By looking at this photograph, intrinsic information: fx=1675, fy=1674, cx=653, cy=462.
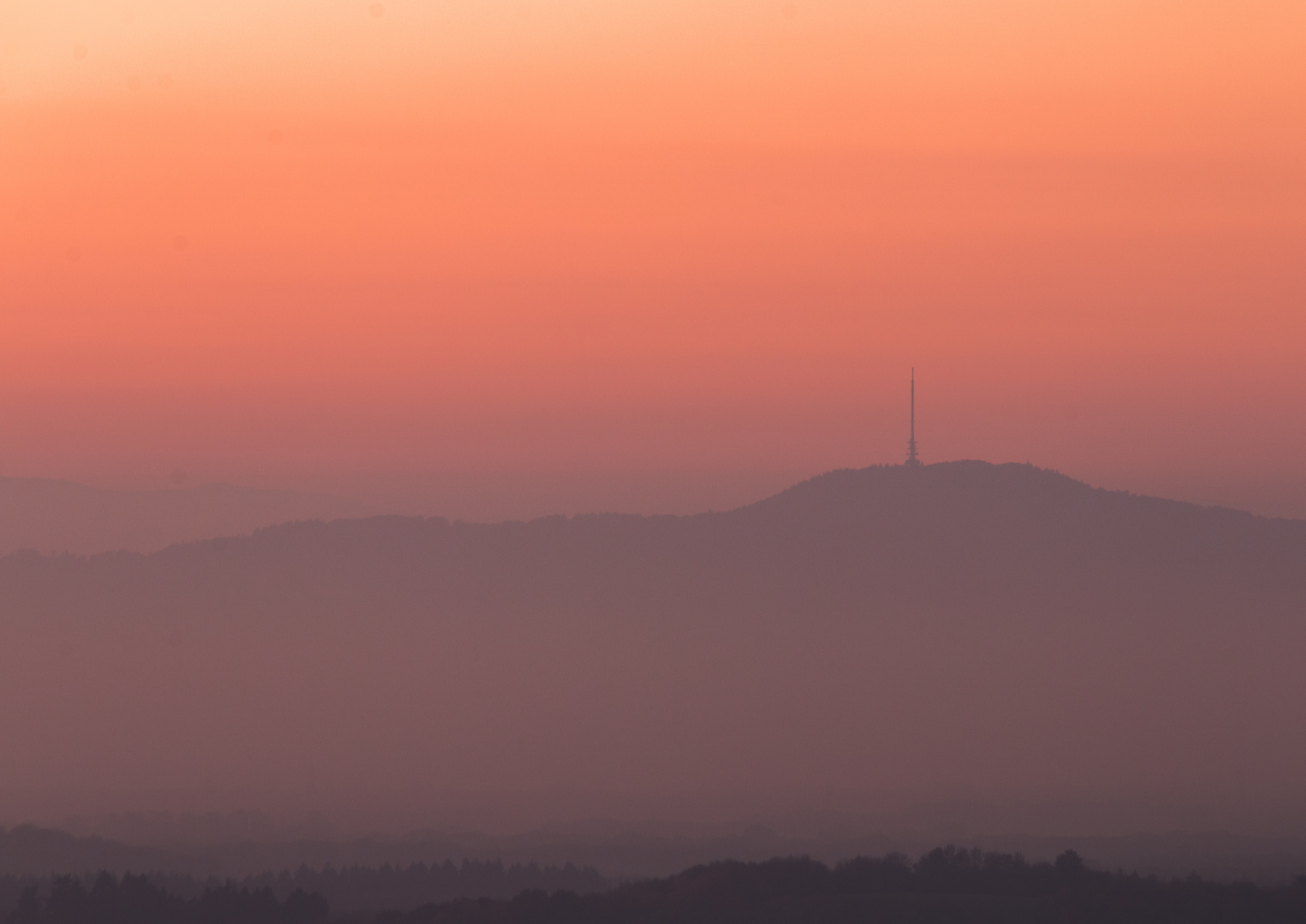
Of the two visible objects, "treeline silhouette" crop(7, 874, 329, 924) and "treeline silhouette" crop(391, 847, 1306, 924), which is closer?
"treeline silhouette" crop(391, 847, 1306, 924)

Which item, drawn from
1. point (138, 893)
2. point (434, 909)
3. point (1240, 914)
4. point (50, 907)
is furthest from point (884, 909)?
point (50, 907)

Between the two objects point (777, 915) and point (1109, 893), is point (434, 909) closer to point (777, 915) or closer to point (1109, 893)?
point (777, 915)

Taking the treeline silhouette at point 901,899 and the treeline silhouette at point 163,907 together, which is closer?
the treeline silhouette at point 901,899

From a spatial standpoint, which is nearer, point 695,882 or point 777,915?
point 777,915

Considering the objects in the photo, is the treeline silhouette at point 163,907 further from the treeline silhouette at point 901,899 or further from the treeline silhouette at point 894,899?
the treeline silhouette at point 901,899

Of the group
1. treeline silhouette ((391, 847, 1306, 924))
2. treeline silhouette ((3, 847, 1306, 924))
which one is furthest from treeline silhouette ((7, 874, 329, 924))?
treeline silhouette ((391, 847, 1306, 924))

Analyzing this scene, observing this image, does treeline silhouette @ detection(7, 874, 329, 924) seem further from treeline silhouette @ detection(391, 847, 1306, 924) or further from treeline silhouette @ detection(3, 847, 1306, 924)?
treeline silhouette @ detection(391, 847, 1306, 924)

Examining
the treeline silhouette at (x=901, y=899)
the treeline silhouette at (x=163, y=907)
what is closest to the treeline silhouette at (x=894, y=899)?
the treeline silhouette at (x=901, y=899)

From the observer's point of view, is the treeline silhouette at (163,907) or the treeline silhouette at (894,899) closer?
the treeline silhouette at (894,899)
